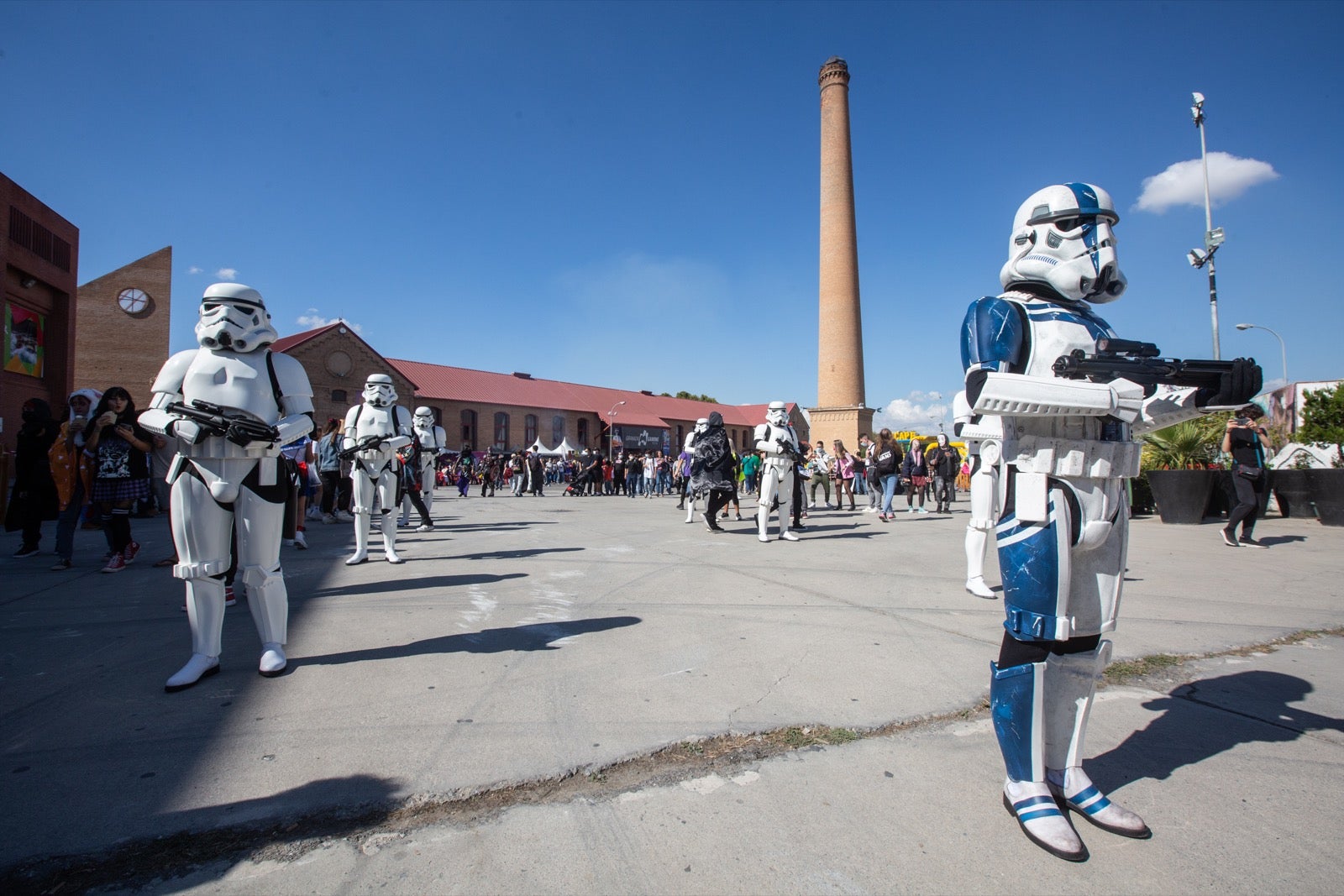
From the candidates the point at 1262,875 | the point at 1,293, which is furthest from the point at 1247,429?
the point at 1,293

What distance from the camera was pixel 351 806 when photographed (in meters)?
2.14

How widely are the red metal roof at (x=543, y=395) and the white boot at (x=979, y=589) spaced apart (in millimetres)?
36415

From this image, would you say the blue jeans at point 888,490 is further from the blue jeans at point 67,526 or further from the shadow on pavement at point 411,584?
the blue jeans at point 67,526

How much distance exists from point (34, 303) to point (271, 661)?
1687 cm

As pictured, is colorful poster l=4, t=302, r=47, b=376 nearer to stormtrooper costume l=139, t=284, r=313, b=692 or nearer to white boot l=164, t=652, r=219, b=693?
stormtrooper costume l=139, t=284, r=313, b=692

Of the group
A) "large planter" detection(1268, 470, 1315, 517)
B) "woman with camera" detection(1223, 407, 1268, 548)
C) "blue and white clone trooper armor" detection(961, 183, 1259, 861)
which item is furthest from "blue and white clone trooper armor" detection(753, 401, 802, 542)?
"large planter" detection(1268, 470, 1315, 517)

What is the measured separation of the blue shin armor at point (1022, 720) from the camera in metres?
2.14

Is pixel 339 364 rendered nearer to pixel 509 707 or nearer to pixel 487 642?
pixel 487 642

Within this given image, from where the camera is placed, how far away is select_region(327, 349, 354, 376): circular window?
37750 mm

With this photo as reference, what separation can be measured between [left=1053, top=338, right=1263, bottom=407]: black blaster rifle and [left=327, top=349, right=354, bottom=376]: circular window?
41386 millimetres

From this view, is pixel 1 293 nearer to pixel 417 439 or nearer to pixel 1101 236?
pixel 417 439

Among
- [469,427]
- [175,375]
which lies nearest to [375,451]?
[175,375]

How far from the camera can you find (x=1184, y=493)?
1054 centimetres

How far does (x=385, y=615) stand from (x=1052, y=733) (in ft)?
13.9
